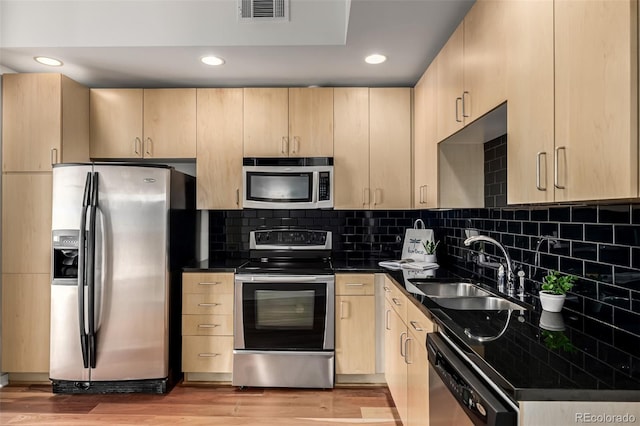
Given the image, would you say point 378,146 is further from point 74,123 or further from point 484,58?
point 74,123

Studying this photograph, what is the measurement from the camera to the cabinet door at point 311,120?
3168 mm

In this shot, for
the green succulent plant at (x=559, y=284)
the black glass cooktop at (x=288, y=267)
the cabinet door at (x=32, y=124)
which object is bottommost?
the black glass cooktop at (x=288, y=267)

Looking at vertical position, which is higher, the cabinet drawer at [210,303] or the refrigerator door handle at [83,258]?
the refrigerator door handle at [83,258]

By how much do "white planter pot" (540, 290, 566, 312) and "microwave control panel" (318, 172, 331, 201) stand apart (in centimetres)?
180

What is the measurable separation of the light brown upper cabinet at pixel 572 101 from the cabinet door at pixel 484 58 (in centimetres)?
8

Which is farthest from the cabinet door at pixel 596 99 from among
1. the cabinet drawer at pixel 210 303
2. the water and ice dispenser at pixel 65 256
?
the water and ice dispenser at pixel 65 256

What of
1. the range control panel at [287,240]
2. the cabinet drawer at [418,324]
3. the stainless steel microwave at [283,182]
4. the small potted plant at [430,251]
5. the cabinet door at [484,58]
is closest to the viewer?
the cabinet door at [484,58]

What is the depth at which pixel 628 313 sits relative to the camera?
1.34 m

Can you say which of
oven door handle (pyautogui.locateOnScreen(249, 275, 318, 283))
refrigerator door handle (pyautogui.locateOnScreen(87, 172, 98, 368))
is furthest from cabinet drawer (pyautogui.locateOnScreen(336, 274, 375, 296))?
refrigerator door handle (pyautogui.locateOnScreen(87, 172, 98, 368))

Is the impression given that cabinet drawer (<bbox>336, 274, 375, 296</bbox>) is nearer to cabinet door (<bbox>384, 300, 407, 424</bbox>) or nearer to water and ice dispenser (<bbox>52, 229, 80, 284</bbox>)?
cabinet door (<bbox>384, 300, 407, 424</bbox>)

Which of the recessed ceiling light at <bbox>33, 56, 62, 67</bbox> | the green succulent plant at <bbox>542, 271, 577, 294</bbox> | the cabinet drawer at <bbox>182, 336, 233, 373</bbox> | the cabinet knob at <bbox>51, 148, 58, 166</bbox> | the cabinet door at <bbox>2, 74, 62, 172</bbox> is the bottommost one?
the cabinet drawer at <bbox>182, 336, 233, 373</bbox>

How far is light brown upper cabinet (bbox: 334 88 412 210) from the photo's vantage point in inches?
125

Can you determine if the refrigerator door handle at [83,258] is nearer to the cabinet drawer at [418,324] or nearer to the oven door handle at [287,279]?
the oven door handle at [287,279]

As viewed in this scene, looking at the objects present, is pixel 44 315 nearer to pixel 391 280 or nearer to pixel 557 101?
pixel 391 280
